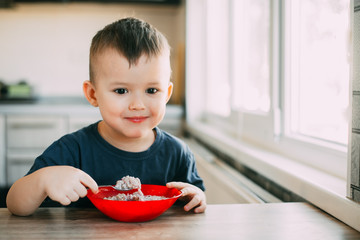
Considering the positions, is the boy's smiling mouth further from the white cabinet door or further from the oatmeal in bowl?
the white cabinet door

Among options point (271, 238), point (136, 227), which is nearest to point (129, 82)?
point (136, 227)

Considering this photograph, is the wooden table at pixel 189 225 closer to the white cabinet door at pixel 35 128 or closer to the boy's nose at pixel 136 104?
the boy's nose at pixel 136 104

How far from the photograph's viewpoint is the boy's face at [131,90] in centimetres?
87

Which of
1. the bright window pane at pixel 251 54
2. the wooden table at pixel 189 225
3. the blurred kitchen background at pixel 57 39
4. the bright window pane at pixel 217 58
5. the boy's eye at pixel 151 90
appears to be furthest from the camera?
the blurred kitchen background at pixel 57 39

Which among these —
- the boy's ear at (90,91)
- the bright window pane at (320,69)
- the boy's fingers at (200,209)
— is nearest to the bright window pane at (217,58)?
the bright window pane at (320,69)

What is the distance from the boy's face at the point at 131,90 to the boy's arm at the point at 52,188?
0.57 feet

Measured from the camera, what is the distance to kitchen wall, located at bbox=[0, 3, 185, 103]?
364cm

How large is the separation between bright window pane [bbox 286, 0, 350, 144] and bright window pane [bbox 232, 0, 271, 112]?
0.17m

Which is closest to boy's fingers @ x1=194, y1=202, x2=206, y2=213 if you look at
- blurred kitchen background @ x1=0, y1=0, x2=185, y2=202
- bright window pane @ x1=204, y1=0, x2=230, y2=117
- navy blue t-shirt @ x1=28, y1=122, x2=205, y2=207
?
navy blue t-shirt @ x1=28, y1=122, x2=205, y2=207

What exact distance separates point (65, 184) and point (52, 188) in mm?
28

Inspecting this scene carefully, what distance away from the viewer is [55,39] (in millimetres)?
3684

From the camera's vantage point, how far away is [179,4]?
3492mm

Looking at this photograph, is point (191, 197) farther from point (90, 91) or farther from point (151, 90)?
point (90, 91)

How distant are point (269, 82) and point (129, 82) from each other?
845mm
